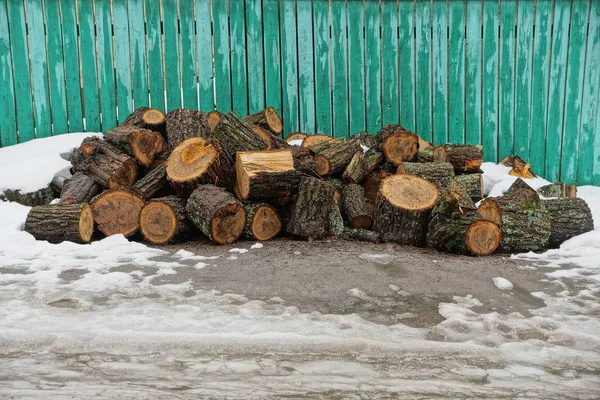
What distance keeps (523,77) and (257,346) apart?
6380 mm

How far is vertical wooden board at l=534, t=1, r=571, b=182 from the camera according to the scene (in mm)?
7703

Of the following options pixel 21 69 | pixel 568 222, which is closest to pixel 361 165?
pixel 568 222

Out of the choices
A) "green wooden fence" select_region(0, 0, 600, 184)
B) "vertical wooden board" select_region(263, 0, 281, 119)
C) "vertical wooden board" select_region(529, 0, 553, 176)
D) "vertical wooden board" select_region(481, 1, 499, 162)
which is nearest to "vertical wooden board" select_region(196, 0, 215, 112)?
"green wooden fence" select_region(0, 0, 600, 184)

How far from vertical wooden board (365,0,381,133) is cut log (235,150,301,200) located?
2.68 metres

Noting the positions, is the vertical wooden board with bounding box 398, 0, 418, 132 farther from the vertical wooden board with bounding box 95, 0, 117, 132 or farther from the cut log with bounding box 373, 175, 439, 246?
the vertical wooden board with bounding box 95, 0, 117, 132

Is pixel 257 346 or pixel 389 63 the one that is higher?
pixel 389 63

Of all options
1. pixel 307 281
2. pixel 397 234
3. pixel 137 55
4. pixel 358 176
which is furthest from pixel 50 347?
pixel 137 55

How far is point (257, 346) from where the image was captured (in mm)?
2783

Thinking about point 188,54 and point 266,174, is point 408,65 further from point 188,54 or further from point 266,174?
point 266,174

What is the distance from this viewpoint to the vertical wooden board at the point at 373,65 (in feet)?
24.7

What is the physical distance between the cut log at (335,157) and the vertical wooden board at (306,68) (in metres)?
1.78

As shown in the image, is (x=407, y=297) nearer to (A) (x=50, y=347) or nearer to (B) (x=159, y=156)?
(A) (x=50, y=347)

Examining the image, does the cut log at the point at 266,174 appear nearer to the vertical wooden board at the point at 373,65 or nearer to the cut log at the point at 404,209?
the cut log at the point at 404,209

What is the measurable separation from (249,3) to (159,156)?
249cm
